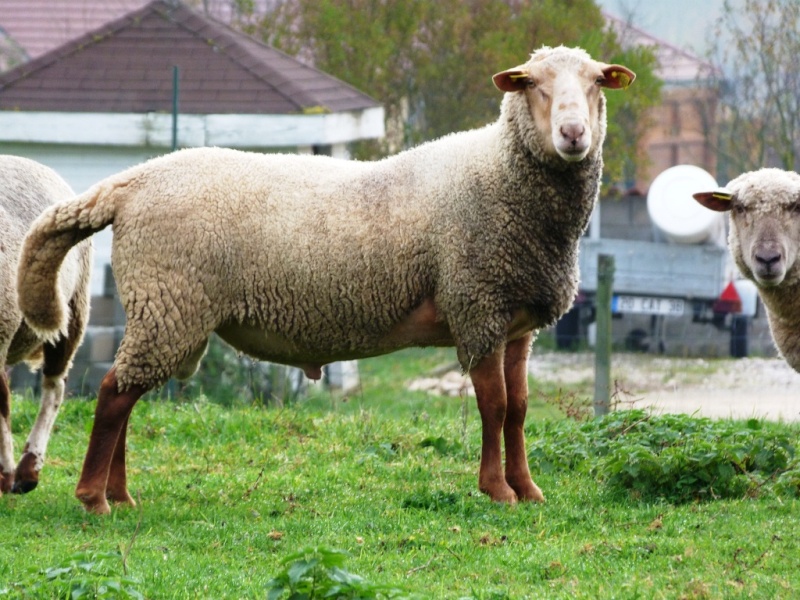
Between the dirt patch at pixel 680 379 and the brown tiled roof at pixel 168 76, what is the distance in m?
3.30

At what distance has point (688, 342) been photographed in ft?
46.8

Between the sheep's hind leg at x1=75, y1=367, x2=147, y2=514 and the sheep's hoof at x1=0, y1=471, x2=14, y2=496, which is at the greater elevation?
the sheep's hind leg at x1=75, y1=367, x2=147, y2=514

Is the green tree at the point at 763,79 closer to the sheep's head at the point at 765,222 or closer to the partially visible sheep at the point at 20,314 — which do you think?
the sheep's head at the point at 765,222

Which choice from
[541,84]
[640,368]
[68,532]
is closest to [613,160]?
[640,368]

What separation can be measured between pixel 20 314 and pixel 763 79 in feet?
39.2

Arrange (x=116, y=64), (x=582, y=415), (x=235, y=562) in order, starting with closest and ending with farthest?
1. (x=235, y=562)
2. (x=582, y=415)
3. (x=116, y=64)

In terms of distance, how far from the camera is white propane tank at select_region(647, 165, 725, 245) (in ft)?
47.5

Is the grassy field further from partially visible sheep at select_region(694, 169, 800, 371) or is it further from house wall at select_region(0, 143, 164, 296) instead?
house wall at select_region(0, 143, 164, 296)

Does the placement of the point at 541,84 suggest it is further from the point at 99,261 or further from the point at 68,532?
the point at 99,261

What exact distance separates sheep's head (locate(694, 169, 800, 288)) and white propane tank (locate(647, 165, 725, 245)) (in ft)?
25.5

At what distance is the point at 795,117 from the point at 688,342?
3.07 meters

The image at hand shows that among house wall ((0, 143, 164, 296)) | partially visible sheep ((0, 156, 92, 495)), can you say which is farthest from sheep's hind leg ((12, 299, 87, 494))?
house wall ((0, 143, 164, 296))

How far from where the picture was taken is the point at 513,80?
5930 millimetres

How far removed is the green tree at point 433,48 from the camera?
14430 mm
